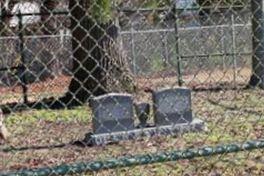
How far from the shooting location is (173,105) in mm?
9375

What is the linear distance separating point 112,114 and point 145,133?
51 cm

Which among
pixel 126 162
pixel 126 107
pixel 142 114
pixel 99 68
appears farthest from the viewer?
pixel 99 68

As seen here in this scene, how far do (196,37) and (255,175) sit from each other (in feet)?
33.4

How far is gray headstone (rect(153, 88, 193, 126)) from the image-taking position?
9305mm

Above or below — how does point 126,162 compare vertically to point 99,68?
above

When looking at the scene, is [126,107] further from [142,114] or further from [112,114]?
[142,114]

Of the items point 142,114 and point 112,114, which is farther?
point 142,114

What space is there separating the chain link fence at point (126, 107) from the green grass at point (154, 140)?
0.01 metres

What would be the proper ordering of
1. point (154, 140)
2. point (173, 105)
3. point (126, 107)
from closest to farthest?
1. point (154, 140)
2. point (126, 107)
3. point (173, 105)

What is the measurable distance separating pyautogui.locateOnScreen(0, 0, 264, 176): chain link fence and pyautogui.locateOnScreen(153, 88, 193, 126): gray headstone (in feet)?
0.04

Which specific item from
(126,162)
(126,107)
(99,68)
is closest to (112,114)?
(126,107)

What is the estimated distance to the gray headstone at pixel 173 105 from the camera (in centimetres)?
930

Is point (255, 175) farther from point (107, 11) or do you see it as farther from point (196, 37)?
point (196, 37)

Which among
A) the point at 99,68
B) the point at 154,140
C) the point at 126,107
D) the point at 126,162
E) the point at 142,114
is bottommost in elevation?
the point at 154,140
